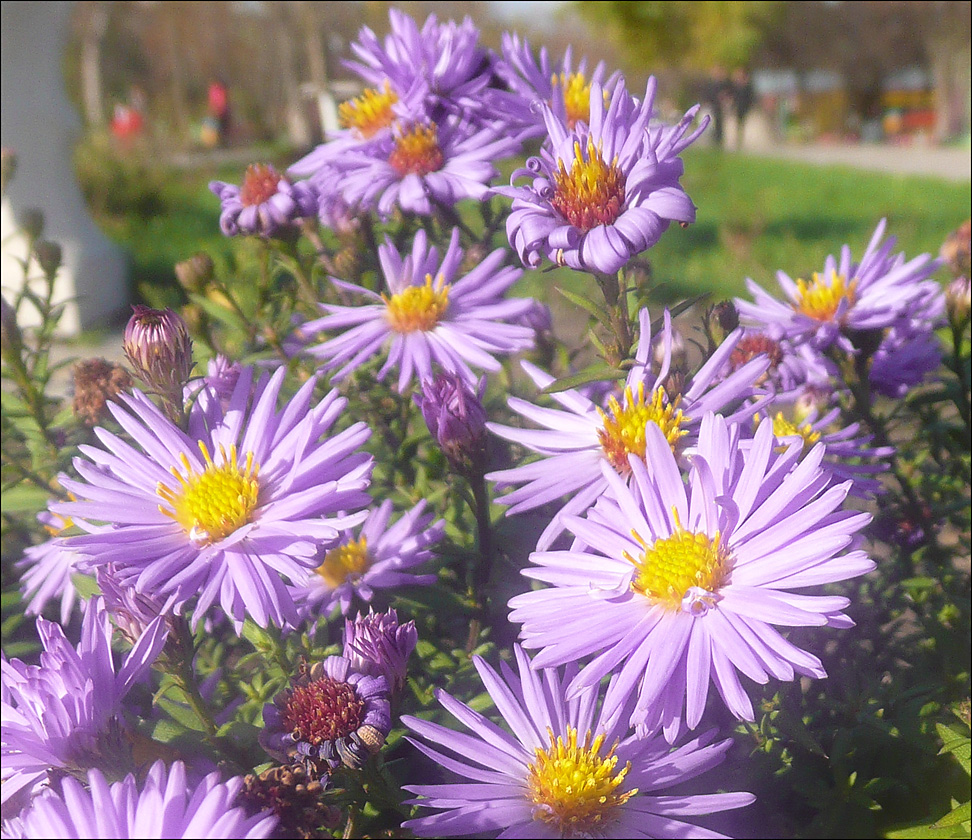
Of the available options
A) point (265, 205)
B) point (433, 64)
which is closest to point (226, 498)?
point (265, 205)

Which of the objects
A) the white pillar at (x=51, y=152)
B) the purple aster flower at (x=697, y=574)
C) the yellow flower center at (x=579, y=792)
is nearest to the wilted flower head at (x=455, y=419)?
the purple aster flower at (x=697, y=574)

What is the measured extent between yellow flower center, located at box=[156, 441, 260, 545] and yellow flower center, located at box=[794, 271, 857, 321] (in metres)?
0.59

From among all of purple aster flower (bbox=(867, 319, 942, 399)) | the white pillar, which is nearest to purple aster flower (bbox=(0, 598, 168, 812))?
purple aster flower (bbox=(867, 319, 942, 399))

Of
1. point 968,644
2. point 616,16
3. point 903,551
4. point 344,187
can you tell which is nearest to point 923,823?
point 968,644

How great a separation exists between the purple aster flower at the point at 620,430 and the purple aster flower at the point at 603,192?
69 mm

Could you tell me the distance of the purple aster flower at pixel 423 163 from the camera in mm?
836

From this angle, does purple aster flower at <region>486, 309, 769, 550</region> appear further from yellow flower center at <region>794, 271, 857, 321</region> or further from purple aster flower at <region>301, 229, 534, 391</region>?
yellow flower center at <region>794, 271, 857, 321</region>

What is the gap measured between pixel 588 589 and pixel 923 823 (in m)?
0.46

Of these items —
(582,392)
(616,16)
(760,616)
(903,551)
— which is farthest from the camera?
(616,16)

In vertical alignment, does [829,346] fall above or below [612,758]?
above

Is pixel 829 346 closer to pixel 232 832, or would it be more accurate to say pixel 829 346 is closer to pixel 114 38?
pixel 232 832

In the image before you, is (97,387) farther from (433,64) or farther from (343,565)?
(433,64)

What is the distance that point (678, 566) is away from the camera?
523 millimetres

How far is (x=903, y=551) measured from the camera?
974 mm
